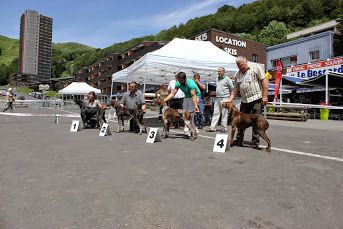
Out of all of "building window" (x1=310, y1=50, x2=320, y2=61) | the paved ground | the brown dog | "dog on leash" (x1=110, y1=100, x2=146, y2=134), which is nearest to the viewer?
the paved ground

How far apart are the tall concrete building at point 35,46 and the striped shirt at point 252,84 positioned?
178 meters

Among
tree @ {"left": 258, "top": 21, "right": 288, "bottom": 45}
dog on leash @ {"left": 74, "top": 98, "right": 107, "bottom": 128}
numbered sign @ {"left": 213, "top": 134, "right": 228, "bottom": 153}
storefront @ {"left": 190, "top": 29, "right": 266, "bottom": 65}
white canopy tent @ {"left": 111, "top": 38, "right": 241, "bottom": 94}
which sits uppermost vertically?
tree @ {"left": 258, "top": 21, "right": 288, "bottom": 45}

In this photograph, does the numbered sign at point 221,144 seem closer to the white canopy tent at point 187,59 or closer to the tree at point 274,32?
the white canopy tent at point 187,59

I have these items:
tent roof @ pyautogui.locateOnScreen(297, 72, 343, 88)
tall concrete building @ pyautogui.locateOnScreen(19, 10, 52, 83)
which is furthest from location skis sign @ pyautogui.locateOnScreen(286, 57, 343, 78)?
tall concrete building @ pyautogui.locateOnScreen(19, 10, 52, 83)

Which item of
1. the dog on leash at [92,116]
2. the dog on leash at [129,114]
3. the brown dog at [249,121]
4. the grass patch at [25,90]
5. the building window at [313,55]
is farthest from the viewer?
the grass patch at [25,90]

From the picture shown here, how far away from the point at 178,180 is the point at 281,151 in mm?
3145

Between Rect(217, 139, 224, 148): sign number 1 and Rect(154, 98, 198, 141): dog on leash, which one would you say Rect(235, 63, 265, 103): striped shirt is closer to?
Rect(217, 139, 224, 148): sign number 1

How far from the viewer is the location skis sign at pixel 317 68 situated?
84.8ft

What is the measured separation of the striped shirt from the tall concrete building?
17768cm

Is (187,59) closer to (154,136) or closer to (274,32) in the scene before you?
(154,136)

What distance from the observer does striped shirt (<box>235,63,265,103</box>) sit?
7102 millimetres

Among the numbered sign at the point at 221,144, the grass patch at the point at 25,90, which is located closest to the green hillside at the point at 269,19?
the grass patch at the point at 25,90

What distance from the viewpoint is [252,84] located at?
23.4 feet

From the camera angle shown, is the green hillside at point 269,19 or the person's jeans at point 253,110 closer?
the person's jeans at point 253,110
